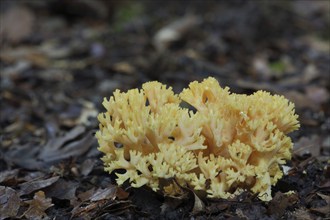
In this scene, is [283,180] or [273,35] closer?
[283,180]

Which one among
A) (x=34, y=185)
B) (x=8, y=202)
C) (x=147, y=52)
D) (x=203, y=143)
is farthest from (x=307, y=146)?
(x=147, y=52)

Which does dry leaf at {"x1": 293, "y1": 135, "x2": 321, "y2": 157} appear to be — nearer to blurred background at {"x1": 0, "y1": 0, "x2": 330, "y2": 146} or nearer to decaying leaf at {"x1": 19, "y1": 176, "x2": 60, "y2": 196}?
blurred background at {"x1": 0, "y1": 0, "x2": 330, "y2": 146}

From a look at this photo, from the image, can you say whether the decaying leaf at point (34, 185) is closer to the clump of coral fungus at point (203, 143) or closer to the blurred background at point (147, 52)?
the clump of coral fungus at point (203, 143)

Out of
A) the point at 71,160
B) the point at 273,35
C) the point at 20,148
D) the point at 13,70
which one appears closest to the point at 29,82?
the point at 13,70

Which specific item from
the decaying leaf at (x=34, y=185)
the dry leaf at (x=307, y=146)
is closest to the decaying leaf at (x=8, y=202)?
the decaying leaf at (x=34, y=185)

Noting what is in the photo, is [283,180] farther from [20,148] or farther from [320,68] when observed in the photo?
[320,68]

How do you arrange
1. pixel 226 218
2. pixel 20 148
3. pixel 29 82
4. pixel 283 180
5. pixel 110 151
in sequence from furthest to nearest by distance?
pixel 29 82 → pixel 20 148 → pixel 283 180 → pixel 110 151 → pixel 226 218

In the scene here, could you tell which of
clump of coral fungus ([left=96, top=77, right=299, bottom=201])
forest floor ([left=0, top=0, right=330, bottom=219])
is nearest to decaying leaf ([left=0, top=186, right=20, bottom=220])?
forest floor ([left=0, top=0, right=330, bottom=219])
